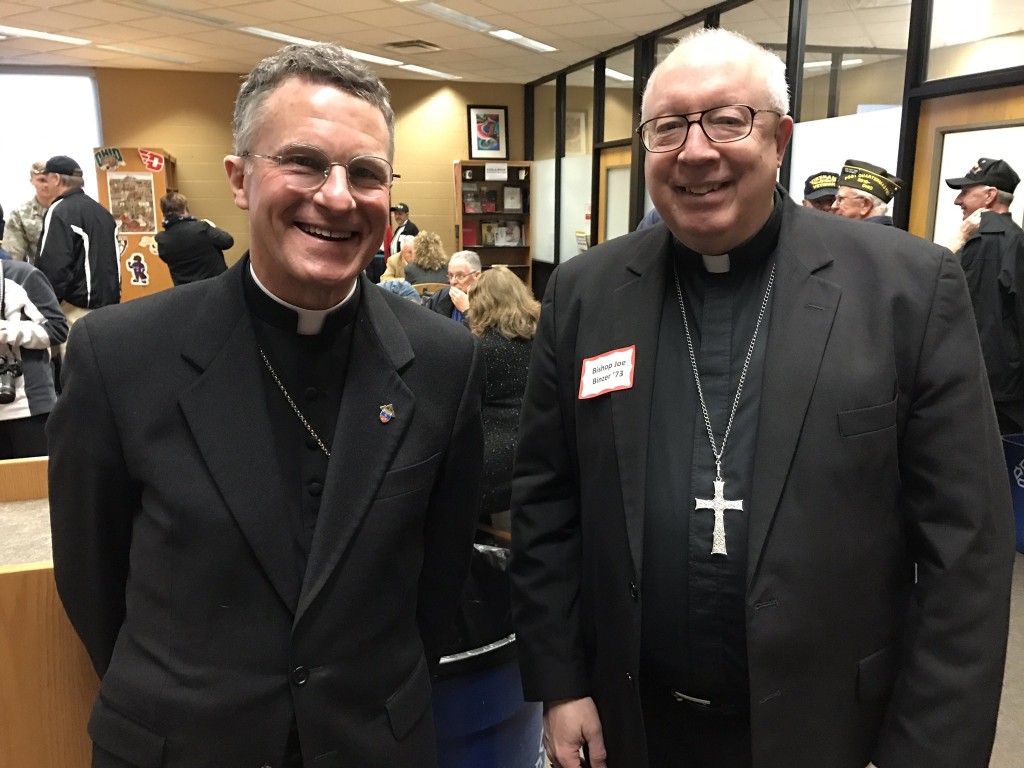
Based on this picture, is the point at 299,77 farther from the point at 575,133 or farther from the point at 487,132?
the point at 487,132

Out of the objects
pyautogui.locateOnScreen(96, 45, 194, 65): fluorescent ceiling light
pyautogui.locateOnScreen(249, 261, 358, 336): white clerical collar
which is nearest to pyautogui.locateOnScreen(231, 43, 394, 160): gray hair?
→ pyautogui.locateOnScreen(249, 261, 358, 336): white clerical collar

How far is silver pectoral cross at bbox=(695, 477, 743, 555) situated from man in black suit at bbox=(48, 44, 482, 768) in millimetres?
435

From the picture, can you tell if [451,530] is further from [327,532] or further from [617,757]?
[617,757]

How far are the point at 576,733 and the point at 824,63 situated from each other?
18.7 ft

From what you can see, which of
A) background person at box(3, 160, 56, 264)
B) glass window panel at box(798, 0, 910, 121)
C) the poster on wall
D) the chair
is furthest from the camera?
the poster on wall

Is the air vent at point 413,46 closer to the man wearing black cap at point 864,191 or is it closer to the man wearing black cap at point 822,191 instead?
the man wearing black cap at point 822,191

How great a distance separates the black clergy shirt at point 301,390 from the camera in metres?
1.10

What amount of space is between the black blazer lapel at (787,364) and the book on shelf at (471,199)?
10075 mm

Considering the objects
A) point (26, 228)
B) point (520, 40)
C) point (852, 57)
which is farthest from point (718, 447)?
point (520, 40)

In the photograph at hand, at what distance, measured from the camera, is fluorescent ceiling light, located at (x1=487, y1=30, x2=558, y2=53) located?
7844 mm

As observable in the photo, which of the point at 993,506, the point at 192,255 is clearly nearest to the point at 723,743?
the point at 993,506

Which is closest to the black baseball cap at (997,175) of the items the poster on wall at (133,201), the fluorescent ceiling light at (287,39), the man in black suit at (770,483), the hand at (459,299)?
the hand at (459,299)

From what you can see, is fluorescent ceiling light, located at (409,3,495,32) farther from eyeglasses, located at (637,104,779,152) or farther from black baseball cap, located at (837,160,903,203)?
eyeglasses, located at (637,104,779,152)

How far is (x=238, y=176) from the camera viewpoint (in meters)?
1.09
